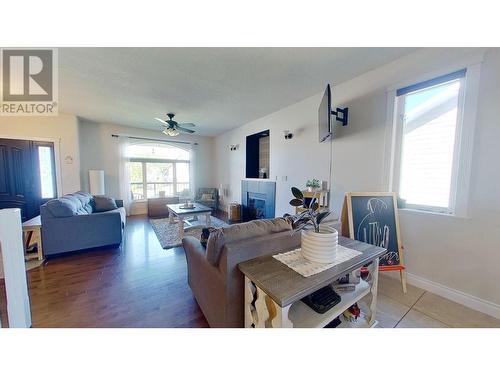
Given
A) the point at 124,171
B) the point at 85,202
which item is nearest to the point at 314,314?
the point at 85,202

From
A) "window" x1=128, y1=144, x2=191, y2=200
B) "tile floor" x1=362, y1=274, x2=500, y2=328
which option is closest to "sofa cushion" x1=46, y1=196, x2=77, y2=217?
"window" x1=128, y1=144, x2=191, y2=200

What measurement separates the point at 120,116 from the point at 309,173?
176 inches

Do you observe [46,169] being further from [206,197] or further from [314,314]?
[314,314]

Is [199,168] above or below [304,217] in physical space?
above

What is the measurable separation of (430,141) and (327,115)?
1.07 meters

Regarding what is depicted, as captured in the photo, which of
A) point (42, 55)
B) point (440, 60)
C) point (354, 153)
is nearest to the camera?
point (440, 60)

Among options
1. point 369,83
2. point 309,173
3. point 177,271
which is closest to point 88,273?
point 177,271

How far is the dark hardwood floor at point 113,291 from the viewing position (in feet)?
4.80

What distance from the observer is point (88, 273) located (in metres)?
2.15

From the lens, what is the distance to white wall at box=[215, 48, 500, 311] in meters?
1.49

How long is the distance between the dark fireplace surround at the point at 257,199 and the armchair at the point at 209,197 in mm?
1512

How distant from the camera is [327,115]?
6.82 feet

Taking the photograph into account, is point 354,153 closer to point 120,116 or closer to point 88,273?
point 88,273

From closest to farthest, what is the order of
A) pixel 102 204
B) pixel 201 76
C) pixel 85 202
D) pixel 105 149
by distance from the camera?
1. pixel 201 76
2. pixel 85 202
3. pixel 102 204
4. pixel 105 149
